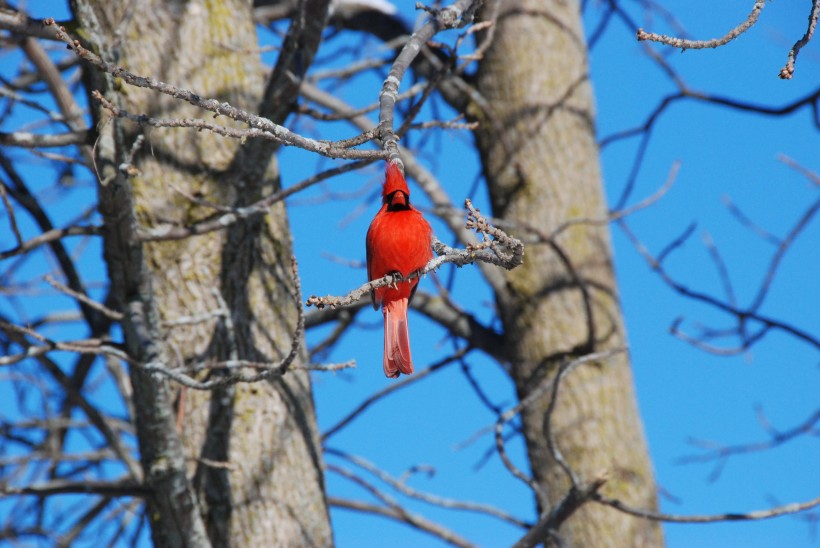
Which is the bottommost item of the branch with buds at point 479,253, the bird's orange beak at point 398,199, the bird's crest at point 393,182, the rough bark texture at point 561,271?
the branch with buds at point 479,253

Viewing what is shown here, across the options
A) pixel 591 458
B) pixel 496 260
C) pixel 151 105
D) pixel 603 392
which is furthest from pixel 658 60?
pixel 496 260

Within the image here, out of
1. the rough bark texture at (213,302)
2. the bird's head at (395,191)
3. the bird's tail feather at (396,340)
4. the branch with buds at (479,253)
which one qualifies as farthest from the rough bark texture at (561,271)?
the branch with buds at (479,253)

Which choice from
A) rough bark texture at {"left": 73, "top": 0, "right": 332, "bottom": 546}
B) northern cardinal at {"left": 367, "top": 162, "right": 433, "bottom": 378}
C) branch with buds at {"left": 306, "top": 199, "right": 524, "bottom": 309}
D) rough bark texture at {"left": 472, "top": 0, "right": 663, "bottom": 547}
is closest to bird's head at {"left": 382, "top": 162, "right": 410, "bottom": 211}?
northern cardinal at {"left": 367, "top": 162, "right": 433, "bottom": 378}

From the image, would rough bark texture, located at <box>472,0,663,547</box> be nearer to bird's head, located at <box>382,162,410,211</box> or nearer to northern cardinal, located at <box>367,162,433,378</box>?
northern cardinal, located at <box>367,162,433,378</box>

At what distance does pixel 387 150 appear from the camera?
2039 mm

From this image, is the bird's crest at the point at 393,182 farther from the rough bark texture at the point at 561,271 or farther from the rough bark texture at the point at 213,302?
the rough bark texture at the point at 561,271

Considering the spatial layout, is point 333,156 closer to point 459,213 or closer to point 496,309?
point 459,213

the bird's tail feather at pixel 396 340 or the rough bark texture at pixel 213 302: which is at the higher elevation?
the rough bark texture at pixel 213 302

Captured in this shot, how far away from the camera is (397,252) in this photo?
2662 millimetres

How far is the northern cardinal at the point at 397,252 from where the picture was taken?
2.54 meters

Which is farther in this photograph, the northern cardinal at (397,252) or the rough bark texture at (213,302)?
the rough bark texture at (213,302)

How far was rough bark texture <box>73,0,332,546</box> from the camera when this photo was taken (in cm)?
336

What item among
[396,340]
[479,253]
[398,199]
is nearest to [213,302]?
[396,340]

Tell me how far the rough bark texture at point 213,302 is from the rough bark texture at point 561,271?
147 centimetres
